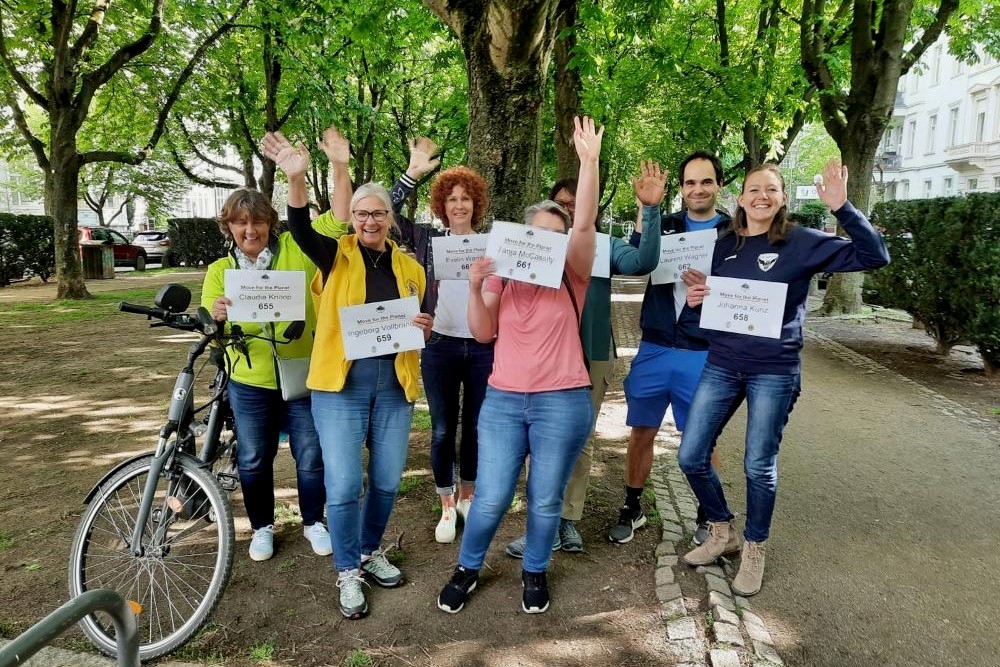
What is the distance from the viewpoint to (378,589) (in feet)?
11.5

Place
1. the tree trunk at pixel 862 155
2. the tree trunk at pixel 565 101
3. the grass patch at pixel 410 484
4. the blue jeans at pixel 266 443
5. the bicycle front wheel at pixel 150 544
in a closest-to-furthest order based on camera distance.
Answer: the bicycle front wheel at pixel 150 544
the blue jeans at pixel 266 443
the grass patch at pixel 410 484
the tree trunk at pixel 565 101
the tree trunk at pixel 862 155

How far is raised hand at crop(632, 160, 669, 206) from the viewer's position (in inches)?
134

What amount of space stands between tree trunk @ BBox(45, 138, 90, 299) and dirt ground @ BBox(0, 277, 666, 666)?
11.3 m

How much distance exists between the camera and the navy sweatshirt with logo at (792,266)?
10.3ft

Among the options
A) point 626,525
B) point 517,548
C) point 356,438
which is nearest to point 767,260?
point 626,525

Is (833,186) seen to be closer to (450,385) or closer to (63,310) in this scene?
(450,385)

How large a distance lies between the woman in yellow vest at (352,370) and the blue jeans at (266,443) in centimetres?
45

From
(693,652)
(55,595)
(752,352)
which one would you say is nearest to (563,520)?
(693,652)

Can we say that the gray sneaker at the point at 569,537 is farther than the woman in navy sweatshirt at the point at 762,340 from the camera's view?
Yes

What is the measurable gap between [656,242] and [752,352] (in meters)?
0.72

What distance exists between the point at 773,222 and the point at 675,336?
0.78m

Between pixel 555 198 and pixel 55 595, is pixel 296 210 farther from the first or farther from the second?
pixel 55 595

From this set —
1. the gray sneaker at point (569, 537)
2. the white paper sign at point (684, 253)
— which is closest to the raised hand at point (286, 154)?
the white paper sign at point (684, 253)

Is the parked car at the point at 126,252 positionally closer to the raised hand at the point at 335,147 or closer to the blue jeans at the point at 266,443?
the blue jeans at the point at 266,443
